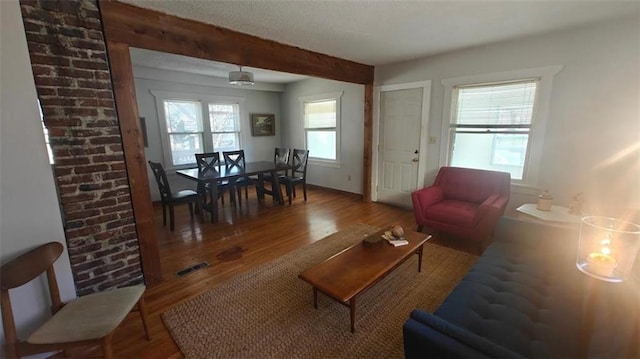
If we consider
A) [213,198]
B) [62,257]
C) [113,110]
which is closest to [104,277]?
[62,257]

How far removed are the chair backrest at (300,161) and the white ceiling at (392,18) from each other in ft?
6.92

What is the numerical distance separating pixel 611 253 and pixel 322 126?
17.0 ft

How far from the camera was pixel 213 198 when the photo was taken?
391 centimetres

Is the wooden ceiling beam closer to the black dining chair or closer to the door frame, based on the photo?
the door frame

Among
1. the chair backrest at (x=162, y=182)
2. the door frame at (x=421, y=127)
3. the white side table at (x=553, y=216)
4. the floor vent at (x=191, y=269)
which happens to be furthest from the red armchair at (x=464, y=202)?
the chair backrest at (x=162, y=182)

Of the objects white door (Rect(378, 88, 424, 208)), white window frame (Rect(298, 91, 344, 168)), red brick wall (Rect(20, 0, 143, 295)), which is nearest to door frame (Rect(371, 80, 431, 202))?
white door (Rect(378, 88, 424, 208))

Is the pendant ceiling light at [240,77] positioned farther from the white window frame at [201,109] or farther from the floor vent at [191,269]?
the floor vent at [191,269]

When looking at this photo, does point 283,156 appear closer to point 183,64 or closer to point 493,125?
point 183,64

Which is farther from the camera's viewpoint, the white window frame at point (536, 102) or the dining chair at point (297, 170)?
the dining chair at point (297, 170)

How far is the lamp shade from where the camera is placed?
2.98ft

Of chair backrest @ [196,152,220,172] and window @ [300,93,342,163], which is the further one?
window @ [300,93,342,163]

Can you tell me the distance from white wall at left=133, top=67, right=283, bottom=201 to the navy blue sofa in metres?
3.91

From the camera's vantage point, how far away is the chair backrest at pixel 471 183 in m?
3.28

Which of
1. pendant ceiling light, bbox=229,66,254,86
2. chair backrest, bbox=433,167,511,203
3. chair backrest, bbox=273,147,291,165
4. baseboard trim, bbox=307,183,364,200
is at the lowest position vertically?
baseboard trim, bbox=307,183,364,200
